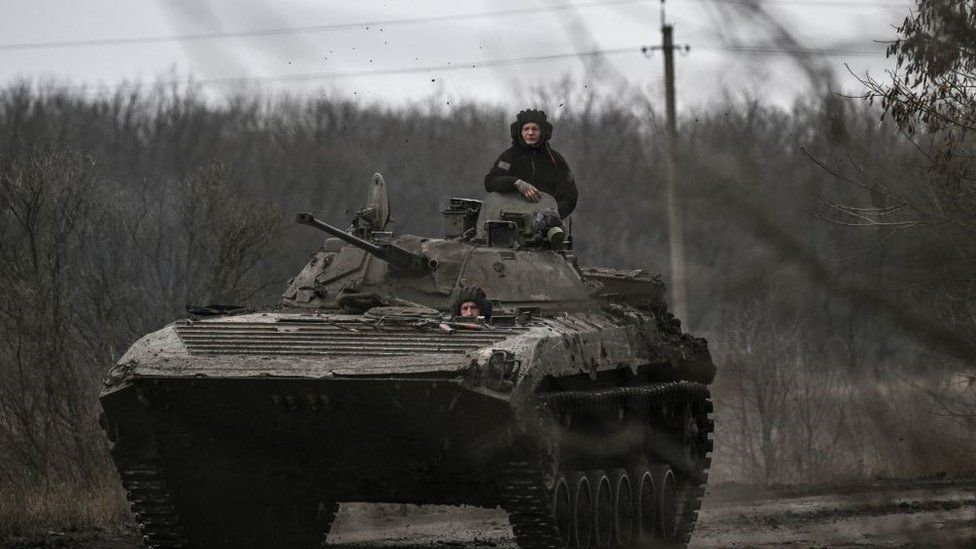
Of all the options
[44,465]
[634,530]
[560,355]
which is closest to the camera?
[560,355]

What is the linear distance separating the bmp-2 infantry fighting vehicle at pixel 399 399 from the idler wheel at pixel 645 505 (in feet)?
0.06

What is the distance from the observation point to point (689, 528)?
13.1 meters

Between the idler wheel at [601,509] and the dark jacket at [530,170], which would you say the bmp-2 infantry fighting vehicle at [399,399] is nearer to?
the idler wheel at [601,509]

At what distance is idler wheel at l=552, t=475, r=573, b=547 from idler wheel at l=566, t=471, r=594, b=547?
0.05 m

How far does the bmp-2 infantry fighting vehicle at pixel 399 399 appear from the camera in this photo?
921cm

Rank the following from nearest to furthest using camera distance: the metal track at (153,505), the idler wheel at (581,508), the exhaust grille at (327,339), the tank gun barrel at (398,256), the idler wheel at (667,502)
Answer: the exhaust grille at (327,339), the metal track at (153,505), the idler wheel at (581,508), the tank gun barrel at (398,256), the idler wheel at (667,502)

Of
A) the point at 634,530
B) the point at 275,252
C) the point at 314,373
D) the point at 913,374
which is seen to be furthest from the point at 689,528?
the point at 913,374

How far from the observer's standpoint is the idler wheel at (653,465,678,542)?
12656 mm

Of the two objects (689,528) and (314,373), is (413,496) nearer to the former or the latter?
(314,373)

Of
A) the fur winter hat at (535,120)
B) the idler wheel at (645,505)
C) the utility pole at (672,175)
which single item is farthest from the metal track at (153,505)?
the utility pole at (672,175)

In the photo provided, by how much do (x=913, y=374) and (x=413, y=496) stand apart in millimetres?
8102

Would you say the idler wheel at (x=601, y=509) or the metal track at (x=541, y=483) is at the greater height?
the metal track at (x=541, y=483)

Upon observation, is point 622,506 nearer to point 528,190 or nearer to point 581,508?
point 581,508

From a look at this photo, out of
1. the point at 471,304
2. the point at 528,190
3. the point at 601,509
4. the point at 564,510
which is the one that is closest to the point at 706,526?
the point at 601,509
